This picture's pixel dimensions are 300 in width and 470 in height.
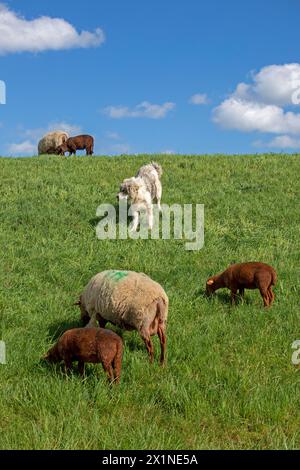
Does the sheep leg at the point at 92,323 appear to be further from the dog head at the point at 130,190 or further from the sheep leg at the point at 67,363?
the dog head at the point at 130,190

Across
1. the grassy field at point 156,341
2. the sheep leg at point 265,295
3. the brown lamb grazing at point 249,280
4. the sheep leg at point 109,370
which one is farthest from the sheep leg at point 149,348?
the sheep leg at point 265,295

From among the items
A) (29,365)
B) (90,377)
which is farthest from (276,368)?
(29,365)

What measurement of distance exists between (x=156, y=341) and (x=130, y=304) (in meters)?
0.95

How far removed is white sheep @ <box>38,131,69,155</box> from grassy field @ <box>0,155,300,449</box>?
1424cm

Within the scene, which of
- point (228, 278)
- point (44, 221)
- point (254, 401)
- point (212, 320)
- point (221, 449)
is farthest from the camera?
point (44, 221)

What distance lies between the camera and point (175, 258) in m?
11.0

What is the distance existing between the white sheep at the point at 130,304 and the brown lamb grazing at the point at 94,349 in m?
0.66

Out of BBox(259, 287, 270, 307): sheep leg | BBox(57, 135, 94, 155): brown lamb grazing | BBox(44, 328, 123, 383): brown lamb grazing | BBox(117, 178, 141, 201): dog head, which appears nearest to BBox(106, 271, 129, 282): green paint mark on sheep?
BBox(44, 328, 123, 383): brown lamb grazing

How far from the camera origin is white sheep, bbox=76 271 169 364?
6004 millimetres

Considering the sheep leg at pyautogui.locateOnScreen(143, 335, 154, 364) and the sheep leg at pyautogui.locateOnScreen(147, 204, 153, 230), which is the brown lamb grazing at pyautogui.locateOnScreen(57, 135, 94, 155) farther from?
the sheep leg at pyautogui.locateOnScreen(143, 335, 154, 364)

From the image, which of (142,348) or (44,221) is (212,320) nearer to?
(142,348)

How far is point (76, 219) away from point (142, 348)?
8445mm

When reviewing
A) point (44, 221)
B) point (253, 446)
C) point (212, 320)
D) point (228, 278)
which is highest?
point (44, 221)
